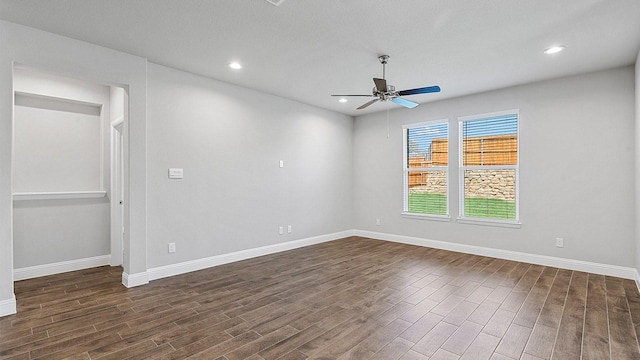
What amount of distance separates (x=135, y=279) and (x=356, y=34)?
3632mm

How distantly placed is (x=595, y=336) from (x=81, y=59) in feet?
A: 17.5

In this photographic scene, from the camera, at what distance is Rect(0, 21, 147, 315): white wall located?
2.80 m

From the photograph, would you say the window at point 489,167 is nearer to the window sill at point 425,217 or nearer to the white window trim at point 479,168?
the white window trim at point 479,168

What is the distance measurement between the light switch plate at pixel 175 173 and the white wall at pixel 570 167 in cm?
439

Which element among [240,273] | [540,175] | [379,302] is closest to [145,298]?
[240,273]

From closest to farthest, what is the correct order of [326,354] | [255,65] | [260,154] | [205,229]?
[326,354] → [255,65] → [205,229] → [260,154]

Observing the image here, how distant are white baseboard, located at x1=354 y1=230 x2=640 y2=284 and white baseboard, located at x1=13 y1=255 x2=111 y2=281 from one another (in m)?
4.83

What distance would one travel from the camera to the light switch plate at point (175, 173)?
399cm

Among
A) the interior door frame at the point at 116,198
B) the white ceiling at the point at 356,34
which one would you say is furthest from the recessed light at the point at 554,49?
the interior door frame at the point at 116,198

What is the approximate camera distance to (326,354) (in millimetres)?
2174

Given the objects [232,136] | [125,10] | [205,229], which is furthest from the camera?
[232,136]

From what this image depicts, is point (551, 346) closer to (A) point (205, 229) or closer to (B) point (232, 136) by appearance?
(A) point (205, 229)

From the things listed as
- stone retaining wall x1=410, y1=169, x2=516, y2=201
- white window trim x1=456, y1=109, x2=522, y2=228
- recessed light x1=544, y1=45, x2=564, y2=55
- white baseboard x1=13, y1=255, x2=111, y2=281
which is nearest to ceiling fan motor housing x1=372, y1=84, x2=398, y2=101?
recessed light x1=544, y1=45, x2=564, y2=55

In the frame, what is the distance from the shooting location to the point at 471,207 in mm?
5297
